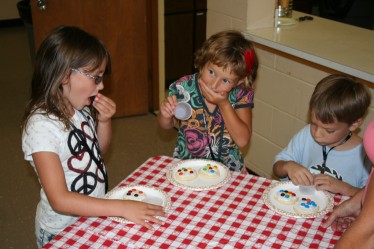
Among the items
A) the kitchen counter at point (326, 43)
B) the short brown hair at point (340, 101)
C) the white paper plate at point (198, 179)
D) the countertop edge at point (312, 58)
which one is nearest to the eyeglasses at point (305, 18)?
the kitchen counter at point (326, 43)

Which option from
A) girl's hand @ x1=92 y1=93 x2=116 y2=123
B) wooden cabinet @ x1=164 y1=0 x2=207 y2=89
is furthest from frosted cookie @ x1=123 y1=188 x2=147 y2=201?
wooden cabinet @ x1=164 y1=0 x2=207 y2=89

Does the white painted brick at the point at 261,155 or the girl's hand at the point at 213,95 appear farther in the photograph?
the white painted brick at the point at 261,155

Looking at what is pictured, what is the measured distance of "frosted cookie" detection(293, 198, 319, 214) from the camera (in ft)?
4.52

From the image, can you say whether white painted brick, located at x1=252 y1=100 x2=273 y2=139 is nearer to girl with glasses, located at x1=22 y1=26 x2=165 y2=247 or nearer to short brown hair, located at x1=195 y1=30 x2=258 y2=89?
short brown hair, located at x1=195 y1=30 x2=258 y2=89

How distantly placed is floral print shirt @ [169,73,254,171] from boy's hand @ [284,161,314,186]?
35cm

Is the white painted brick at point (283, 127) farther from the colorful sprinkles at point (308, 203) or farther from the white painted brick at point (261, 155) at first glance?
the colorful sprinkles at point (308, 203)

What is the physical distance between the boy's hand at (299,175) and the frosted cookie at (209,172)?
0.82 ft

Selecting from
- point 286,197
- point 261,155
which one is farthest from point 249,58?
point 261,155

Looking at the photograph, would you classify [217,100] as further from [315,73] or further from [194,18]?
[194,18]

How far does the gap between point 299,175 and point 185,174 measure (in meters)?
0.38

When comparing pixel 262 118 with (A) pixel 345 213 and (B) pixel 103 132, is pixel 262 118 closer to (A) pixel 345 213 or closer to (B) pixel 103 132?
(B) pixel 103 132

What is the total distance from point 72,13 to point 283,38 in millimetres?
1613

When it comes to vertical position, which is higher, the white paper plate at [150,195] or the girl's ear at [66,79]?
the girl's ear at [66,79]

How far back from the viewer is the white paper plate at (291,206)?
4.49ft
